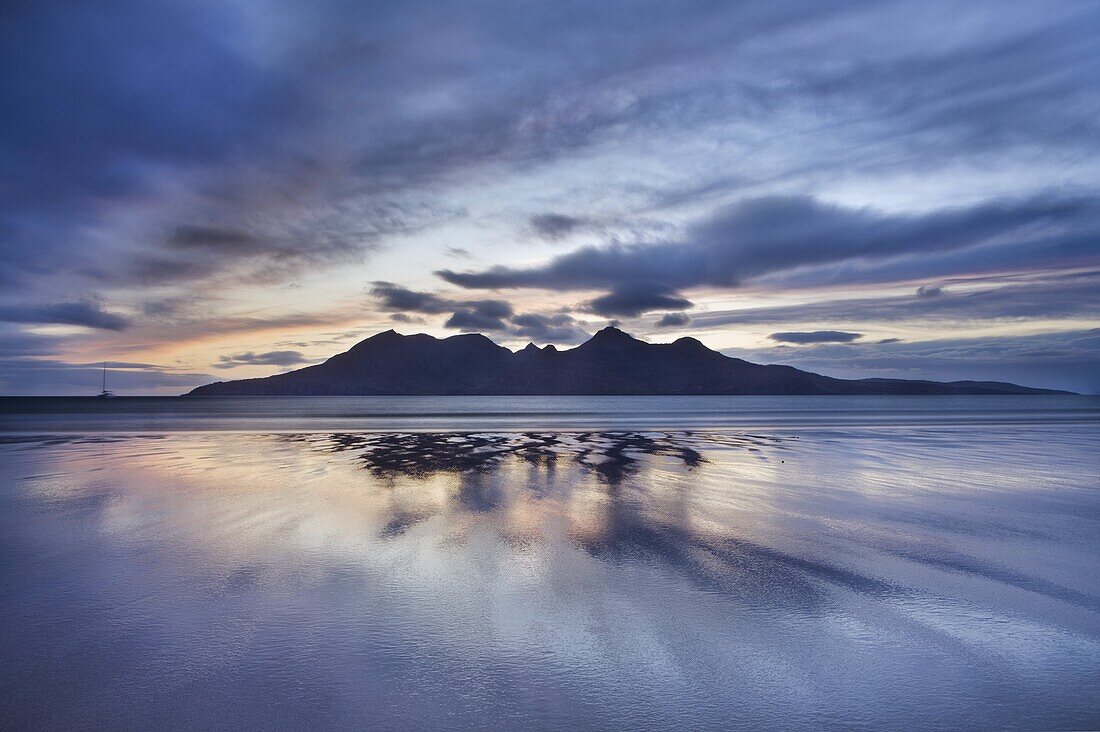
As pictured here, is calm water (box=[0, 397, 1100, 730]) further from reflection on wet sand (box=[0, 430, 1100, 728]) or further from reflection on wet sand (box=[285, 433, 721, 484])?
reflection on wet sand (box=[285, 433, 721, 484])

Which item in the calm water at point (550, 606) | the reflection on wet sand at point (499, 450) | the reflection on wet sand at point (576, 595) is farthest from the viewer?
the reflection on wet sand at point (499, 450)

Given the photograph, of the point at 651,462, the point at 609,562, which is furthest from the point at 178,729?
the point at 651,462

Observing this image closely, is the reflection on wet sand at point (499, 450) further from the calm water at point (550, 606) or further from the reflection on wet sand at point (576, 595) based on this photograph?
the calm water at point (550, 606)

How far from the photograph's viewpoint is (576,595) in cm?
725

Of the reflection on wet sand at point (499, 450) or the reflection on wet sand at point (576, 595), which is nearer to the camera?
the reflection on wet sand at point (576, 595)

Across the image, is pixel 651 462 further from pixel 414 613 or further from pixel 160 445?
pixel 160 445

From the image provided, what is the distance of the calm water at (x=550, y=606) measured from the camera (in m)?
4.69

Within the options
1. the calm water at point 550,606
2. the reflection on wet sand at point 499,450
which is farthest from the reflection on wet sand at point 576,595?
the reflection on wet sand at point 499,450

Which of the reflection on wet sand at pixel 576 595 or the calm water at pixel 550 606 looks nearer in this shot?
the calm water at pixel 550 606

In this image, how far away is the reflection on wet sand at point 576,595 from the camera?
4.85m

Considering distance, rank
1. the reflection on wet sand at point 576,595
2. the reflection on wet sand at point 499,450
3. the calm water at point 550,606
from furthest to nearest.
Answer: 1. the reflection on wet sand at point 499,450
2. the reflection on wet sand at point 576,595
3. the calm water at point 550,606

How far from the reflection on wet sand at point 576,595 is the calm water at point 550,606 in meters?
0.04

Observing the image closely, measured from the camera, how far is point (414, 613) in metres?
6.63

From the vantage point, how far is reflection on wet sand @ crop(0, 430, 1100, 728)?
4848 mm
